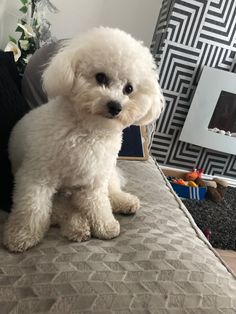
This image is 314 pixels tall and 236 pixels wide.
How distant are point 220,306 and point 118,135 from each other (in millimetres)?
601

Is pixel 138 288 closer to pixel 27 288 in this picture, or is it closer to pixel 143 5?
pixel 27 288

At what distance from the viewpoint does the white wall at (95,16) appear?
96.9 inches

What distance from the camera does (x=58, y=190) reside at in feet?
3.62

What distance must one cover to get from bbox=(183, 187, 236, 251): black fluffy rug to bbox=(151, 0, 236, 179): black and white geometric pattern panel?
1.99 feet

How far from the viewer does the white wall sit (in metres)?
2.46

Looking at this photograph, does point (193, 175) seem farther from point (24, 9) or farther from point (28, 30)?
point (24, 9)

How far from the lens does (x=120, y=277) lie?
84 cm

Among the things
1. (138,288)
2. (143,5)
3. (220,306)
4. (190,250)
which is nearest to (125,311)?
(138,288)

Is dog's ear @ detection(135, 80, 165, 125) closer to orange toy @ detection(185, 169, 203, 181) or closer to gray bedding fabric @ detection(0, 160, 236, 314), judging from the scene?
gray bedding fabric @ detection(0, 160, 236, 314)

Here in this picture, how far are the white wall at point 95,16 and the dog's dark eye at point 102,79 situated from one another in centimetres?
174

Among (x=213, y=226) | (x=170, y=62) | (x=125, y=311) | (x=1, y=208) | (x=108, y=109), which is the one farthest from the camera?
(x=170, y=62)

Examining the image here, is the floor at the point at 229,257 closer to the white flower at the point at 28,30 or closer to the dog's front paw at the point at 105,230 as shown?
the dog's front paw at the point at 105,230

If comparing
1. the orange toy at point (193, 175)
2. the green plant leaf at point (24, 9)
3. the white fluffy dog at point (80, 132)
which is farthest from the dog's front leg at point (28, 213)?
the orange toy at point (193, 175)

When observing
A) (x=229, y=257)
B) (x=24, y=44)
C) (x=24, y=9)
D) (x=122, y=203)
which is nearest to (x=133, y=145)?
(x=122, y=203)
